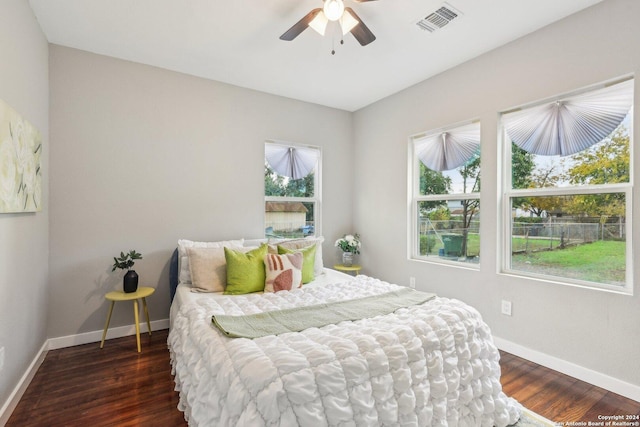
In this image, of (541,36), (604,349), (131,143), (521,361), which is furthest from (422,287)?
(131,143)

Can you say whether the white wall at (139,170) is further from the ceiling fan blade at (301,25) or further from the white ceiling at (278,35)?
the ceiling fan blade at (301,25)

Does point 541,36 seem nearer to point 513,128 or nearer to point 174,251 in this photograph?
point 513,128

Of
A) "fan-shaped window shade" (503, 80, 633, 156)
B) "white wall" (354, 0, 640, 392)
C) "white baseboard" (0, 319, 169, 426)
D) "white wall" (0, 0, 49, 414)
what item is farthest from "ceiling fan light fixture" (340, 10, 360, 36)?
"white baseboard" (0, 319, 169, 426)

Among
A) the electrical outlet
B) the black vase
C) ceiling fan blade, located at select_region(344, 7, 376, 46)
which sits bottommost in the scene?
the electrical outlet

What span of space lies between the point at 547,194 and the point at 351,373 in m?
2.27

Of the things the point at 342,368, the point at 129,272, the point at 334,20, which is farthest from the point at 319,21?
the point at 129,272

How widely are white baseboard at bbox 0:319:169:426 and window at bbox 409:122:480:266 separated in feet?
9.70

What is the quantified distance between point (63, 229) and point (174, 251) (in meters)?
0.93

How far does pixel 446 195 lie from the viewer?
11.1 ft

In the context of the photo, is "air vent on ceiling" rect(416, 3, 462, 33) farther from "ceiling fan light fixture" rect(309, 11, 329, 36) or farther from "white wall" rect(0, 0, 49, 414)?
"white wall" rect(0, 0, 49, 414)

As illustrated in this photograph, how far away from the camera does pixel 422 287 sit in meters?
3.50

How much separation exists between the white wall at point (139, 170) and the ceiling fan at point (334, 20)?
1618 millimetres

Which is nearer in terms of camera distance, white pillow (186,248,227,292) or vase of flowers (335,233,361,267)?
white pillow (186,248,227,292)

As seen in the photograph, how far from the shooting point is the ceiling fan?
1984mm
